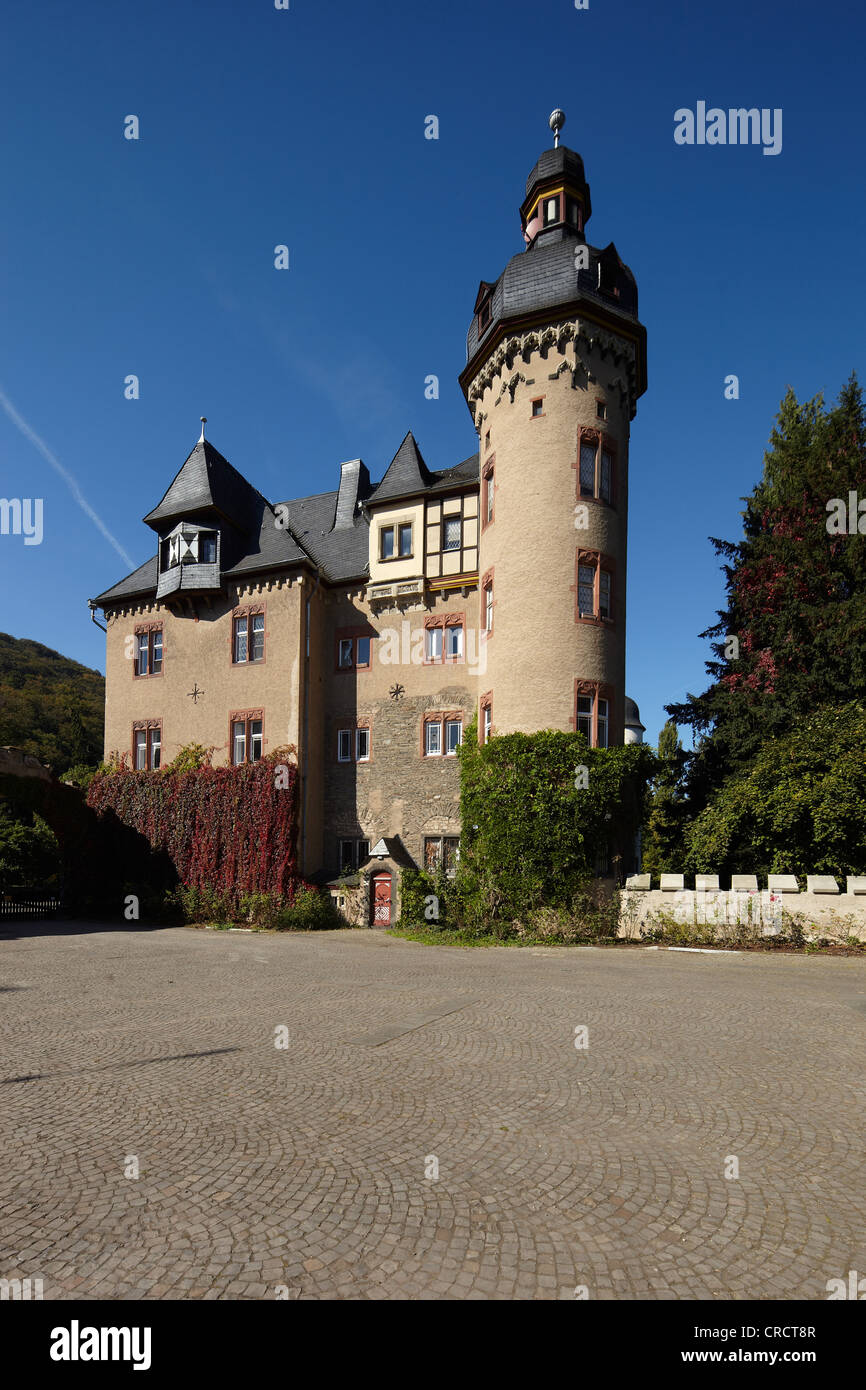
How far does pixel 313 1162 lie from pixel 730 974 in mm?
10395

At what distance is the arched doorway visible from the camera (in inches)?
923

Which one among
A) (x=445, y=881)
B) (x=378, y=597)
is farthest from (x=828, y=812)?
(x=378, y=597)

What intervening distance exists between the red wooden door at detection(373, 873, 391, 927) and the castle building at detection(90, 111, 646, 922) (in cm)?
7

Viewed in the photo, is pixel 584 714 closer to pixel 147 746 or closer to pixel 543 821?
pixel 543 821

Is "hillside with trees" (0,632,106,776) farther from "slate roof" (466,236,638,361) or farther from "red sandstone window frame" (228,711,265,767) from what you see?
"slate roof" (466,236,638,361)

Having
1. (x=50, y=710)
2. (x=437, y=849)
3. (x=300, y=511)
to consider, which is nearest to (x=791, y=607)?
(x=437, y=849)

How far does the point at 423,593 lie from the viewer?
2612cm

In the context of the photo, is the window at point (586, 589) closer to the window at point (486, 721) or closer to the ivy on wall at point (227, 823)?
the window at point (486, 721)

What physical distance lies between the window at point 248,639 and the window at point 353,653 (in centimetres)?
289

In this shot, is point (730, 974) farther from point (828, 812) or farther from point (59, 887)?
point (59, 887)

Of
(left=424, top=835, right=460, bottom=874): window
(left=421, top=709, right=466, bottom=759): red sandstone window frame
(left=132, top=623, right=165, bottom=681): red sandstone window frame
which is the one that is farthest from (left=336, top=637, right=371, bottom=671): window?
(left=132, top=623, right=165, bottom=681): red sandstone window frame

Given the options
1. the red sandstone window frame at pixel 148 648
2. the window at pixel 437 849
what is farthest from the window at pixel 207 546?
the window at pixel 437 849

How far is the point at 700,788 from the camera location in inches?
1006

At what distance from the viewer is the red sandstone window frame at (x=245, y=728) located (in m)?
26.6
